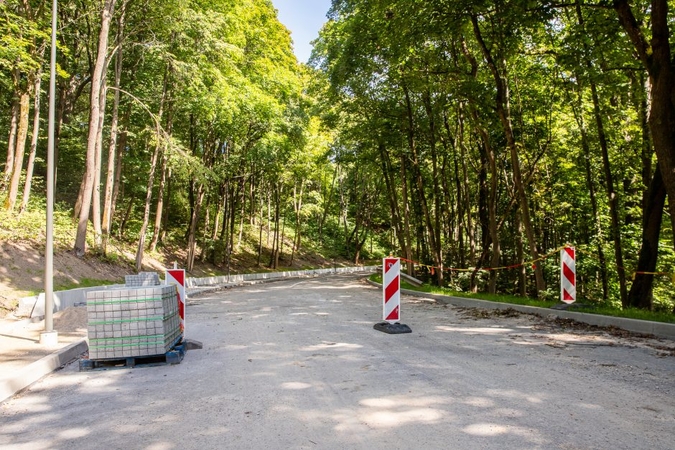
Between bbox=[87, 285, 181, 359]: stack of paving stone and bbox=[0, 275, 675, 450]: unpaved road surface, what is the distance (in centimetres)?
33

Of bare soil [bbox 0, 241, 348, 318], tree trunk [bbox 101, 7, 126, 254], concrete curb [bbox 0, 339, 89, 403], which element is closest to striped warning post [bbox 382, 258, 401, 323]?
concrete curb [bbox 0, 339, 89, 403]

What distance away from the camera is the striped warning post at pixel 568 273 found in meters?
10.7

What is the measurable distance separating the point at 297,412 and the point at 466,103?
15.0 meters

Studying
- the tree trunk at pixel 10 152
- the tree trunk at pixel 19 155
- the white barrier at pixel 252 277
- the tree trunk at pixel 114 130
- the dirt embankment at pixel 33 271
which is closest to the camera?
the dirt embankment at pixel 33 271

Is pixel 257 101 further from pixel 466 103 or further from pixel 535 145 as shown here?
pixel 535 145

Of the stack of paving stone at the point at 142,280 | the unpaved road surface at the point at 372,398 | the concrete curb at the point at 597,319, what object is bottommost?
the unpaved road surface at the point at 372,398

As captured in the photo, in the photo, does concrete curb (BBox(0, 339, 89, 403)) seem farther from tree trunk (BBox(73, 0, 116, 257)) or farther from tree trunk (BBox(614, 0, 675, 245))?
tree trunk (BBox(73, 0, 116, 257))

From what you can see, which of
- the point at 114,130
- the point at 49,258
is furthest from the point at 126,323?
the point at 114,130

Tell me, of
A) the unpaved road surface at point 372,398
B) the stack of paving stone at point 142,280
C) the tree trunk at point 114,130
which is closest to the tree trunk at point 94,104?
the tree trunk at point 114,130

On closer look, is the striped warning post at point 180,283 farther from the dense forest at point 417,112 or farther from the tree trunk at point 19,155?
the tree trunk at point 19,155

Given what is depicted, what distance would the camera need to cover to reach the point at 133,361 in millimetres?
6676

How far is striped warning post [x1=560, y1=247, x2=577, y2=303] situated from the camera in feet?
35.1

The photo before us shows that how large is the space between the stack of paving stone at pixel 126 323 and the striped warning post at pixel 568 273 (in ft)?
28.4

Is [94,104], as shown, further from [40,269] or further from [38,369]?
[38,369]
